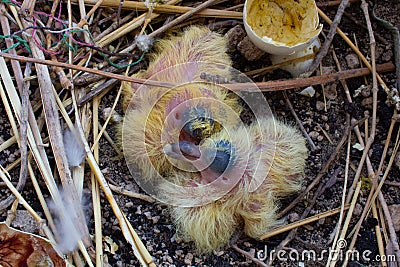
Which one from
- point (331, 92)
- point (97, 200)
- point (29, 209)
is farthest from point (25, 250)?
point (331, 92)

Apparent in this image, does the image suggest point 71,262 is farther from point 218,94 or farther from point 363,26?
point 363,26

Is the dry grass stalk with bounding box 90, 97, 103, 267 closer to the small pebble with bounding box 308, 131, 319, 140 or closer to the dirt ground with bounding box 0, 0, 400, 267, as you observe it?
the dirt ground with bounding box 0, 0, 400, 267

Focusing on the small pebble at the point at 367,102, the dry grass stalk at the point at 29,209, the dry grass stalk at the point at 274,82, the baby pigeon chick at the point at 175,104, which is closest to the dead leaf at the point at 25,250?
the dry grass stalk at the point at 29,209

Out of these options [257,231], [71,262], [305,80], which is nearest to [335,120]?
[305,80]

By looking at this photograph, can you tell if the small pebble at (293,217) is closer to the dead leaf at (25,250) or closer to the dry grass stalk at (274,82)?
the dry grass stalk at (274,82)

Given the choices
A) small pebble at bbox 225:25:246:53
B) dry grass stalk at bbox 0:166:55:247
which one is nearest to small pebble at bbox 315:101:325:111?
small pebble at bbox 225:25:246:53

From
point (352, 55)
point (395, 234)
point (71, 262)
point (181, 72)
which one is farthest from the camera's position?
point (352, 55)
